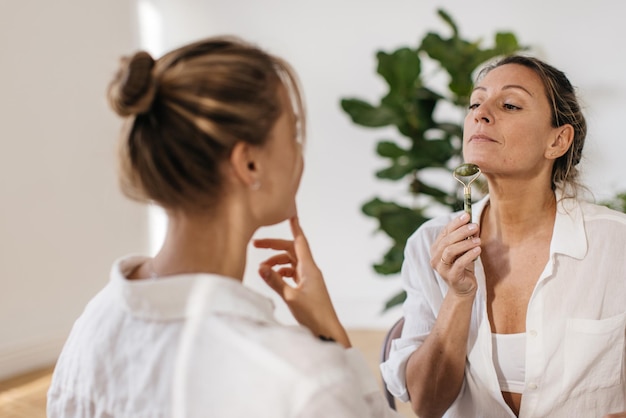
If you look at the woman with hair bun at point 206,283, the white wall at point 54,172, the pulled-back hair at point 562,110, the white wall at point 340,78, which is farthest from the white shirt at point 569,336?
the white wall at point 340,78

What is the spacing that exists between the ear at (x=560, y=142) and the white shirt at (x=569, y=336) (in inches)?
5.2

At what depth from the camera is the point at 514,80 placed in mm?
1551

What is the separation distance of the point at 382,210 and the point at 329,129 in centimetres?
137

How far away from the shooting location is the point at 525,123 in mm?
1518

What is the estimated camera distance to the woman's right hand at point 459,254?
4.47ft

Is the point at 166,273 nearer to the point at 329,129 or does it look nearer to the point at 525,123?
the point at 525,123

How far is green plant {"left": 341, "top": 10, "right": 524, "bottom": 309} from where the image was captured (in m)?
3.07

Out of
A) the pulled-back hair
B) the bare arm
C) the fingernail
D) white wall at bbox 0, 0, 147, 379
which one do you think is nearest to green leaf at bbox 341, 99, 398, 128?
white wall at bbox 0, 0, 147, 379

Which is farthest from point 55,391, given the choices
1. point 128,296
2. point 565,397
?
point 565,397

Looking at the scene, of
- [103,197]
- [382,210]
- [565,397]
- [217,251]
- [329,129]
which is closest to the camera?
[217,251]

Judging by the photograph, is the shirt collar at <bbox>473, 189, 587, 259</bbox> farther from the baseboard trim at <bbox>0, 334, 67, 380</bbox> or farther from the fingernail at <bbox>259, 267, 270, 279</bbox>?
the baseboard trim at <bbox>0, 334, 67, 380</bbox>

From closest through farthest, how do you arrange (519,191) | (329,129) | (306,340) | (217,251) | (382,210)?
(306,340), (217,251), (519,191), (382,210), (329,129)

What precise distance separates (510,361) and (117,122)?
3.12m

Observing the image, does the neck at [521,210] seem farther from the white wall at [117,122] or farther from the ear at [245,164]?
the white wall at [117,122]
